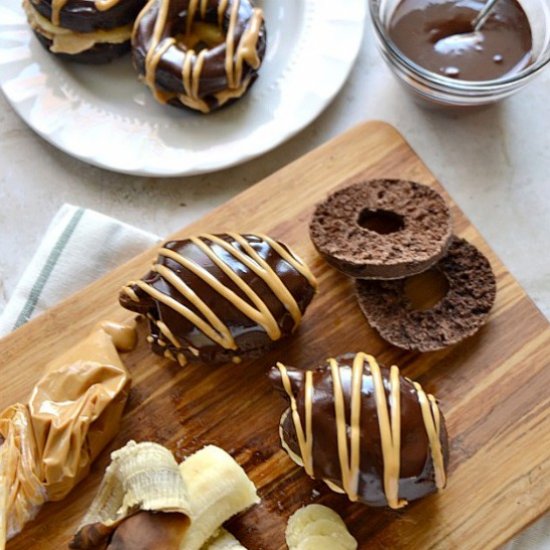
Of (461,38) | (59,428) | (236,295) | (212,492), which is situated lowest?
(212,492)

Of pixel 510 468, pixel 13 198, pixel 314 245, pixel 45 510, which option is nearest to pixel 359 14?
pixel 314 245

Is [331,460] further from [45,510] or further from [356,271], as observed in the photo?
[45,510]

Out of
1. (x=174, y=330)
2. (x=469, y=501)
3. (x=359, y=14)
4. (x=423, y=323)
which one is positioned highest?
(x=359, y=14)

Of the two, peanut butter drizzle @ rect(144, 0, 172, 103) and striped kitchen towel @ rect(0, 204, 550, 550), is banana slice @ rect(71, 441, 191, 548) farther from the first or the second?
peanut butter drizzle @ rect(144, 0, 172, 103)

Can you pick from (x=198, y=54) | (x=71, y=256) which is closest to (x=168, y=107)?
(x=198, y=54)

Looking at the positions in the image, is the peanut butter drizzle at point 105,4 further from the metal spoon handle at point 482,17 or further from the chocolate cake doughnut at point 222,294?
the metal spoon handle at point 482,17

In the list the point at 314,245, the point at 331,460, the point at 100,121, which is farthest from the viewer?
the point at 100,121

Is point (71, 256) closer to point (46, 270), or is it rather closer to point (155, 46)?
point (46, 270)
